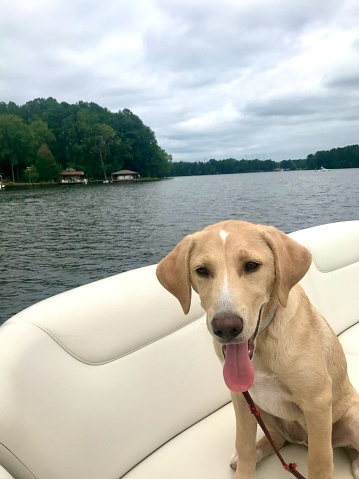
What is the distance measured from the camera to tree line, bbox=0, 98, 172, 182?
48.9m

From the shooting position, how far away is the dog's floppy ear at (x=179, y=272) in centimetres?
183

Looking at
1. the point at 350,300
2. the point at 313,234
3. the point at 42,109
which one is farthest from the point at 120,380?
the point at 42,109

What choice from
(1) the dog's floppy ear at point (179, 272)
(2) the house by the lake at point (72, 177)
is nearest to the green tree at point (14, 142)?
(2) the house by the lake at point (72, 177)

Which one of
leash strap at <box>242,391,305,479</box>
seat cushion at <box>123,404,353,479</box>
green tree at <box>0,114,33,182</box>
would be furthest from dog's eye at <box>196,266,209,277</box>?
green tree at <box>0,114,33,182</box>

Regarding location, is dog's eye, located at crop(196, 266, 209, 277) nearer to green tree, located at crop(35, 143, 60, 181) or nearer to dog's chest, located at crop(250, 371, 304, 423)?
dog's chest, located at crop(250, 371, 304, 423)

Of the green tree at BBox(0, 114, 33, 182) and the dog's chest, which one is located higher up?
the green tree at BBox(0, 114, 33, 182)

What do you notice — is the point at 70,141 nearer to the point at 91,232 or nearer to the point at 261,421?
the point at 91,232

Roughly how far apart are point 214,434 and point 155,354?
0.58m

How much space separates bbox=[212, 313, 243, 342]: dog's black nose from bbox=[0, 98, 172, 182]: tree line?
163ft

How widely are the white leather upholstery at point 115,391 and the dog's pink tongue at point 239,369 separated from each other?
26.7 inches

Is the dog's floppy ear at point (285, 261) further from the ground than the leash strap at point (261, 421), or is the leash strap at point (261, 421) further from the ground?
the dog's floppy ear at point (285, 261)

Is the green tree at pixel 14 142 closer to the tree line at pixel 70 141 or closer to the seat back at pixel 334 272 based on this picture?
the tree line at pixel 70 141

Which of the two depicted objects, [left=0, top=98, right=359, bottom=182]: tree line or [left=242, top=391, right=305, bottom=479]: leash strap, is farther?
[left=0, top=98, right=359, bottom=182]: tree line

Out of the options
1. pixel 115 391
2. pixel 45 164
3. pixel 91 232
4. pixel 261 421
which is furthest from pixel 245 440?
pixel 45 164
